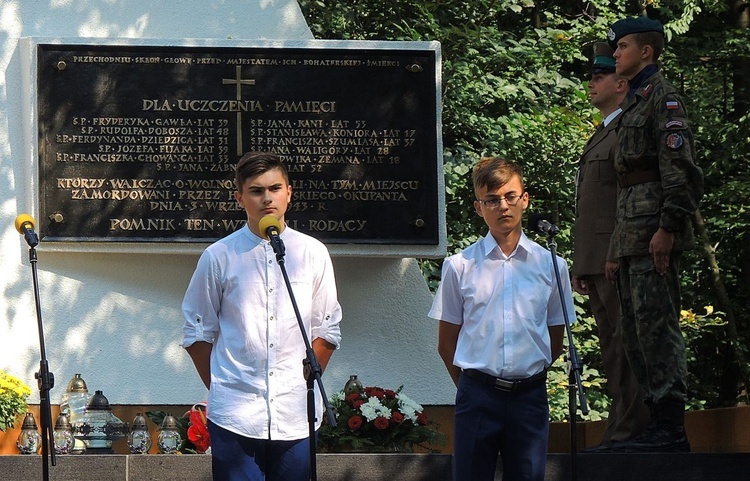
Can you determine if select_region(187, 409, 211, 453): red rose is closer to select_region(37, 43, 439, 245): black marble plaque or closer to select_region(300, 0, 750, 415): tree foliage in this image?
select_region(37, 43, 439, 245): black marble plaque

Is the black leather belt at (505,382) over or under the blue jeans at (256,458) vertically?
over

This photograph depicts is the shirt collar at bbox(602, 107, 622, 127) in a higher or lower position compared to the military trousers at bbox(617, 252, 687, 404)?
higher

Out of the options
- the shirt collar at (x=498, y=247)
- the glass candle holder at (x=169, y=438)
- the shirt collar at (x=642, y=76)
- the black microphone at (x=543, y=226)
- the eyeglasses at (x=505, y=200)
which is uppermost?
the shirt collar at (x=642, y=76)

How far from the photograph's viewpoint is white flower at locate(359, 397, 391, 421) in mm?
6773

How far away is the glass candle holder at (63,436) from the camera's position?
673 centimetres

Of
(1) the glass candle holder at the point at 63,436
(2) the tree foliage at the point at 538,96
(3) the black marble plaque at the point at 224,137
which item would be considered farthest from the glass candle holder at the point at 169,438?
(2) the tree foliage at the point at 538,96

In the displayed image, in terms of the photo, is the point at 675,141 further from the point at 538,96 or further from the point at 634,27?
the point at 538,96

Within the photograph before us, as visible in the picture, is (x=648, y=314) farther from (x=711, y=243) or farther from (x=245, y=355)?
(x=711, y=243)

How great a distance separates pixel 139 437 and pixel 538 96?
647cm

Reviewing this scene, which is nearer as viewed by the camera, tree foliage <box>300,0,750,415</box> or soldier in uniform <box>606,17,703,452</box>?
soldier in uniform <box>606,17,703,452</box>

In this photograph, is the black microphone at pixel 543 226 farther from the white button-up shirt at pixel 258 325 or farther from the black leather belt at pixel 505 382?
the white button-up shirt at pixel 258 325

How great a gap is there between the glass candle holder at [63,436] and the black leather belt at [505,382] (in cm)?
285

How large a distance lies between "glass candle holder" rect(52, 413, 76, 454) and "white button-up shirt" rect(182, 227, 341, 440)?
2663mm

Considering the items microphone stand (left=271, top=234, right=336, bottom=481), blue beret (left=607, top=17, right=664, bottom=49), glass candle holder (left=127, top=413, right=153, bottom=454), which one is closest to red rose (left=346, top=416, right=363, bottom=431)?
glass candle holder (left=127, top=413, right=153, bottom=454)
